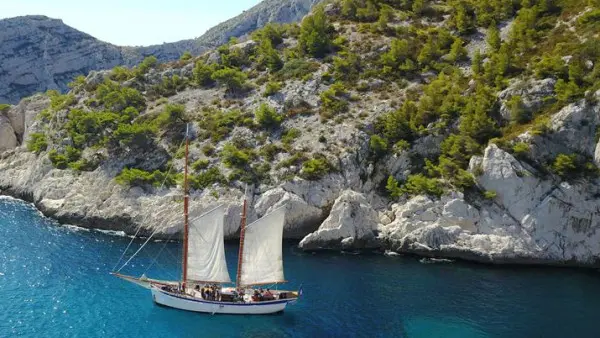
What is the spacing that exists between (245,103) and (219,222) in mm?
44024

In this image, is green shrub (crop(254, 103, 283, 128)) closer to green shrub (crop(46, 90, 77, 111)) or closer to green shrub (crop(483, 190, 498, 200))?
green shrub (crop(483, 190, 498, 200))

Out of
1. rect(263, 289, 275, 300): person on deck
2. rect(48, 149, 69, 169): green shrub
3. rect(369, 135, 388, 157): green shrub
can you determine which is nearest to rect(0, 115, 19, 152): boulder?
rect(48, 149, 69, 169): green shrub

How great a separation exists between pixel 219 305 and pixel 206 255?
4.84m

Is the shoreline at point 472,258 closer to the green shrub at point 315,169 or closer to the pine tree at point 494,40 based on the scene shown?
the green shrub at point 315,169

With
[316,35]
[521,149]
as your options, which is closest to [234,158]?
[316,35]

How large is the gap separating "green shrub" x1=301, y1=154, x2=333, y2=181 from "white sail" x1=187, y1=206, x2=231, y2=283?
2310 centimetres

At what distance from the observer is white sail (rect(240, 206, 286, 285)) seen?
4275 cm

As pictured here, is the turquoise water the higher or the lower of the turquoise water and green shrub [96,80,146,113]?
the lower

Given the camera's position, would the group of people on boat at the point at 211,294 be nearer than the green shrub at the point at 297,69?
Yes

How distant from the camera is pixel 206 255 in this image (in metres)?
43.3

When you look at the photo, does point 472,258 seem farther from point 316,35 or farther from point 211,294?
point 316,35

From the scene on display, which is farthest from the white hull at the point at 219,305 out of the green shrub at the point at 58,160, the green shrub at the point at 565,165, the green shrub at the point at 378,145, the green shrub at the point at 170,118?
the green shrub at the point at 58,160

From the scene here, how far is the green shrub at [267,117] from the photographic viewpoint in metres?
75.2

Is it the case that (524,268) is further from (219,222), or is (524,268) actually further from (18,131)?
(18,131)
